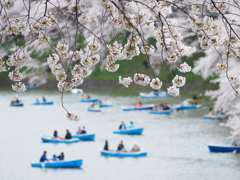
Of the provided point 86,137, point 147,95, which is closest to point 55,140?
point 86,137

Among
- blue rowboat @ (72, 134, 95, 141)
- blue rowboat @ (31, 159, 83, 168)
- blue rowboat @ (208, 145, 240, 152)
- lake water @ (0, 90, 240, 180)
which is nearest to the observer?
lake water @ (0, 90, 240, 180)

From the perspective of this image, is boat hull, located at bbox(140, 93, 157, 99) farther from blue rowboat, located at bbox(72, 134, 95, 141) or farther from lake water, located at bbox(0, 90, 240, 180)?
blue rowboat, located at bbox(72, 134, 95, 141)

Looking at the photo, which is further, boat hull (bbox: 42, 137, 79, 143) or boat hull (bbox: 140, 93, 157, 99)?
boat hull (bbox: 140, 93, 157, 99)

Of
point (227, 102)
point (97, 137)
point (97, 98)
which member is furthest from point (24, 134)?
point (97, 98)

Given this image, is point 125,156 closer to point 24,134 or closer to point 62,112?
point 24,134

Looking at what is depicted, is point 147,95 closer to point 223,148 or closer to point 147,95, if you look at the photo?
point 147,95

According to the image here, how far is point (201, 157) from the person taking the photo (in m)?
23.1

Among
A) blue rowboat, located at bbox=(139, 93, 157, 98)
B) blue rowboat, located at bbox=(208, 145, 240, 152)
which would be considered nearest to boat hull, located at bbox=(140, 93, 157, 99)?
blue rowboat, located at bbox=(139, 93, 157, 98)

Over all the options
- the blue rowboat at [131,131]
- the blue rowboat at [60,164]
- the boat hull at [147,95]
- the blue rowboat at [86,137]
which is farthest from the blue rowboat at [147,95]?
the blue rowboat at [60,164]

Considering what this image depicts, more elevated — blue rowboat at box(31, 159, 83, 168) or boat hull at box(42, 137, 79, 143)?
boat hull at box(42, 137, 79, 143)

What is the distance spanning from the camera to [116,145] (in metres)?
27.0

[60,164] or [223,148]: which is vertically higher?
[223,148]

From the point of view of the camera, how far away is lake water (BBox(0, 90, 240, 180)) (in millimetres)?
20609

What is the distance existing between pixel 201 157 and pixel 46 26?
19.0 m
